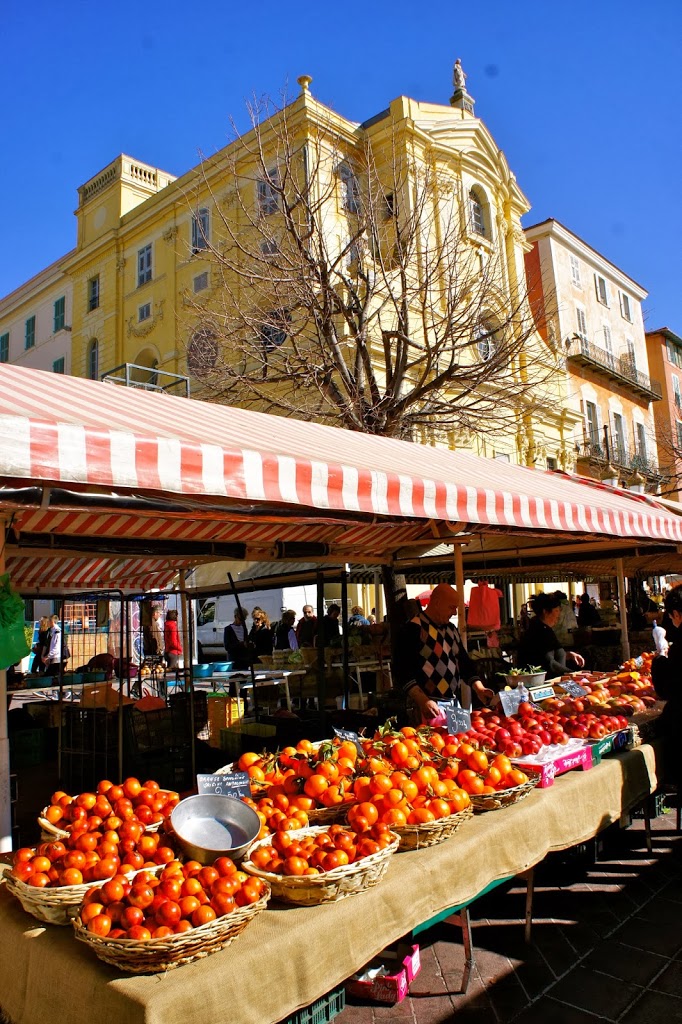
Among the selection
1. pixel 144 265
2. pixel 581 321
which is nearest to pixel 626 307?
pixel 581 321

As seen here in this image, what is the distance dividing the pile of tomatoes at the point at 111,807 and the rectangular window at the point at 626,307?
37038 mm

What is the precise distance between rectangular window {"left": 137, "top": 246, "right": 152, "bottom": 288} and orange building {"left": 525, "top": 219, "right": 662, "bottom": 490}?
45.5 feet

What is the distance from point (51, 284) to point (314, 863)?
32.3m

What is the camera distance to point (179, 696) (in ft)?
21.1

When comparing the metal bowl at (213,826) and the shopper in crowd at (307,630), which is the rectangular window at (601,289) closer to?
the shopper in crowd at (307,630)

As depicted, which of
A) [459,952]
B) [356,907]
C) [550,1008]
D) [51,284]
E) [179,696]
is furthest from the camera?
[51,284]

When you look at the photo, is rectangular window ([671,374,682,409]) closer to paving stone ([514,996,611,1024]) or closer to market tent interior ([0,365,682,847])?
market tent interior ([0,365,682,847])

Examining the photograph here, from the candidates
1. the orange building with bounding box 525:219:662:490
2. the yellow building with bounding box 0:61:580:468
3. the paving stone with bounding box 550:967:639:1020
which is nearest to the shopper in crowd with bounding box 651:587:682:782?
the paving stone with bounding box 550:967:639:1020

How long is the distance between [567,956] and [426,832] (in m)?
1.40

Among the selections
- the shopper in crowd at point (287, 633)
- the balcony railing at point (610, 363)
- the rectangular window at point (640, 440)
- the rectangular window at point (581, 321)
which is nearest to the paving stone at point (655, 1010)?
the shopper in crowd at point (287, 633)

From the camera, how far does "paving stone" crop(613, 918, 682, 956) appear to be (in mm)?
3578

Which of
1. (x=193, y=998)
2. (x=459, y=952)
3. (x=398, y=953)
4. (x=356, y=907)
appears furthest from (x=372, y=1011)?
(x=193, y=998)

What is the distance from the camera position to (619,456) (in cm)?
3156

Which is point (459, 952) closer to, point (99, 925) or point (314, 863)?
point (314, 863)
